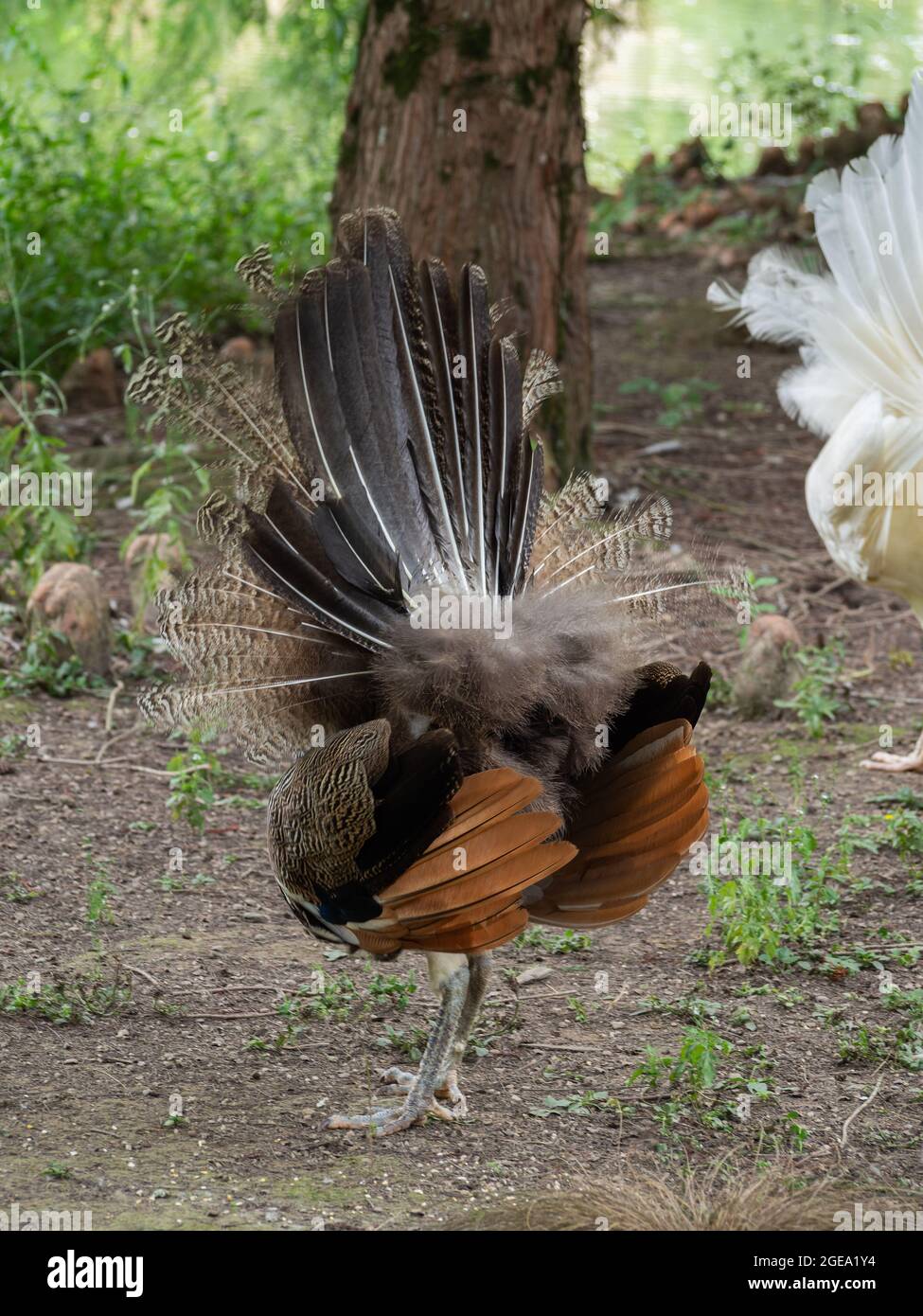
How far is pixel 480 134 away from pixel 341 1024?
12.7 ft

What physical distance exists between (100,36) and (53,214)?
239cm

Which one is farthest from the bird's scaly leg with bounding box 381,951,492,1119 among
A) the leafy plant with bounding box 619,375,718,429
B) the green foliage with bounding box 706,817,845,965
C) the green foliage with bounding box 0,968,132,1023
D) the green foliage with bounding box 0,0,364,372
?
the leafy plant with bounding box 619,375,718,429

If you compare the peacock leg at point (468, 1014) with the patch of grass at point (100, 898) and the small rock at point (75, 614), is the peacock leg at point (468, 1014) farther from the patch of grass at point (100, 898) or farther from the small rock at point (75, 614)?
the small rock at point (75, 614)

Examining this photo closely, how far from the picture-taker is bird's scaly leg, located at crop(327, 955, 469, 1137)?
3.16m

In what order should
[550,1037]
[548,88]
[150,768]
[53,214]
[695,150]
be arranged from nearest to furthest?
1. [550,1037]
2. [150,768]
3. [548,88]
4. [53,214]
5. [695,150]

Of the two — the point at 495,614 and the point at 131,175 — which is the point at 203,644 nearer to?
the point at 495,614

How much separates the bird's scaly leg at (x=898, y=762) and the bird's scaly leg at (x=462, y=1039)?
2.31 m

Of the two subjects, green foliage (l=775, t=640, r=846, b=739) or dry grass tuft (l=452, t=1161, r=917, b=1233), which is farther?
green foliage (l=775, t=640, r=846, b=739)

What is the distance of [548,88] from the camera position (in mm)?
6066

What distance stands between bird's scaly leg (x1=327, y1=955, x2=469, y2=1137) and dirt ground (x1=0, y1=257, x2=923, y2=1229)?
0.04 m

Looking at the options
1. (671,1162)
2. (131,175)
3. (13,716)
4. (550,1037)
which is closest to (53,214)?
(131,175)

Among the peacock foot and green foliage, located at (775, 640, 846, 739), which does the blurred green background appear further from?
the peacock foot

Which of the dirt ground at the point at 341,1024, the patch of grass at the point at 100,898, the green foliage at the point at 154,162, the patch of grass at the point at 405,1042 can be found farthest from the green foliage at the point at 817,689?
the green foliage at the point at 154,162

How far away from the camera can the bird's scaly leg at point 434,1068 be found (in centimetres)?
316
